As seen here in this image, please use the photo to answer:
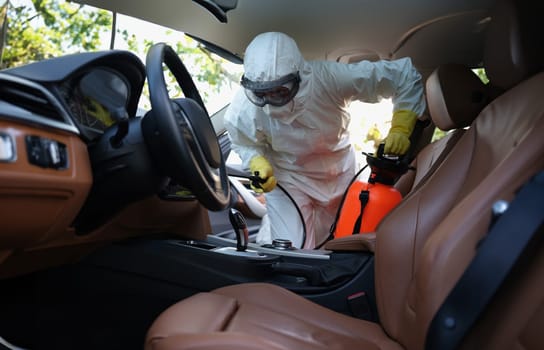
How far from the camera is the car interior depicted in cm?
79

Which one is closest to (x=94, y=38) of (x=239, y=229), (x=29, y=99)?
(x=239, y=229)

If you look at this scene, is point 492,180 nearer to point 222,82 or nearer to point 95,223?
point 95,223

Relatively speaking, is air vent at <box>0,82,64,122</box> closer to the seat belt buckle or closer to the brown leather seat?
the brown leather seat

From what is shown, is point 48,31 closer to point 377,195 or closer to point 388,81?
point 388,81

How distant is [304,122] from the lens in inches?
88.5

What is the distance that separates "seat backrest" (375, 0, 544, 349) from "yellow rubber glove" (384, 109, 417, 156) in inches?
33.7

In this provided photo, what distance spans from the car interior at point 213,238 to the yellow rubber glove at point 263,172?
780mm

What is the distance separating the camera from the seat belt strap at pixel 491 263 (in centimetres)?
73

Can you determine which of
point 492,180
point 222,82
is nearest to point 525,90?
point 492,180

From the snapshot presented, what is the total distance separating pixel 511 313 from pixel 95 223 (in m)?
0.89

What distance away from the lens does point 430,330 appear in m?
0.80

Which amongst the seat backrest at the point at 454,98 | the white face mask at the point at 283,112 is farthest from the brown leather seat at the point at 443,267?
the white face mask at the point at 283,112

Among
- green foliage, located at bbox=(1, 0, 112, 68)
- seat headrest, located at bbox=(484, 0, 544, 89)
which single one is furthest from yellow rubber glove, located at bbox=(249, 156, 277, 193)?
green foliage, located at bbox=(1, 0, 112, 68)

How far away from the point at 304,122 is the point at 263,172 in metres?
0.31
